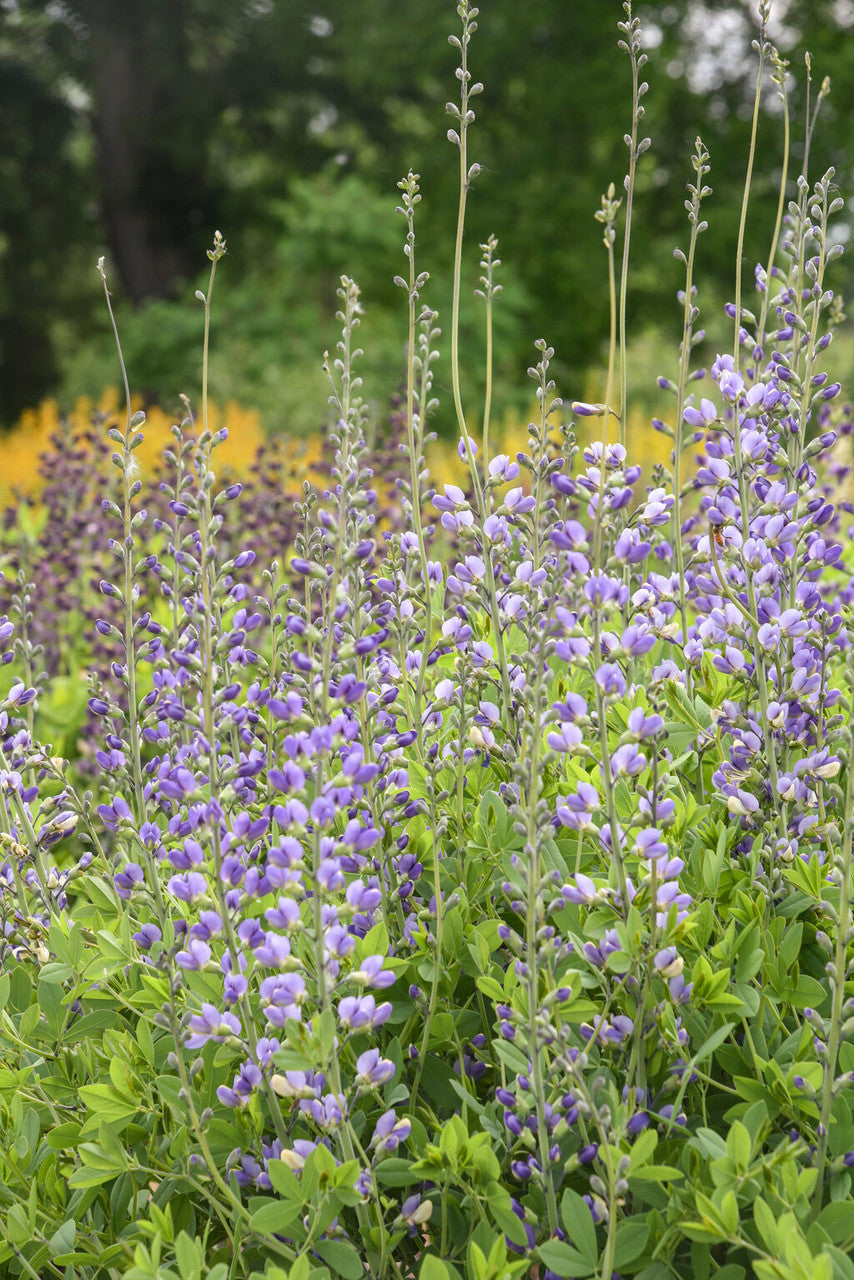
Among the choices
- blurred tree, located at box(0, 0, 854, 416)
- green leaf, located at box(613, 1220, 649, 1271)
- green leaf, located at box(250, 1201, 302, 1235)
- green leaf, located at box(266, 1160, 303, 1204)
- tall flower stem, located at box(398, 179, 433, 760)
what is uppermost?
blurred tree, located at box(0, 0, 854, 416)

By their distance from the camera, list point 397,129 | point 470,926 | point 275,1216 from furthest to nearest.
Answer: point 397,129, point 470,926, point 275,1216

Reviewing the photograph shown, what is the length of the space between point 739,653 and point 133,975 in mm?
1185

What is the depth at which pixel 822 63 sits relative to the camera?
15.4m

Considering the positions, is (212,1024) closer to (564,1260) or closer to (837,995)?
(564,1260)

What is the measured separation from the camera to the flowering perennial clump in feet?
4.86

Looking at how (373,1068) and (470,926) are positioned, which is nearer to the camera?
(373,1068)

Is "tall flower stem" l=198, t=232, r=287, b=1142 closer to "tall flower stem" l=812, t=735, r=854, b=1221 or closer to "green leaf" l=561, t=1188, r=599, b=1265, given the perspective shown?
"green leaf" l=561, t=1188, r=599, b=1265

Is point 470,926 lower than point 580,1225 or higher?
higher

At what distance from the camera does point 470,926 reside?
190cm

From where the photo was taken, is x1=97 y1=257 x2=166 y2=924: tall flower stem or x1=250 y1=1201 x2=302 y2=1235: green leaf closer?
x1=250 y1=1201 x2=302 y2=1235: green leaf

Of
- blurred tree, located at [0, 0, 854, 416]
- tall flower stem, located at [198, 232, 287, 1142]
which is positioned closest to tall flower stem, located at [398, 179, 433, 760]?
tall flower stem, located at [198, 232, 287, 1142]

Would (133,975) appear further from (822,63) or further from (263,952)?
(822,63)

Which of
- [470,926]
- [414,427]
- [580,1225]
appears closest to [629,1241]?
[580,1225]

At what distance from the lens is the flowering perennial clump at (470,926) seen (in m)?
1.48
